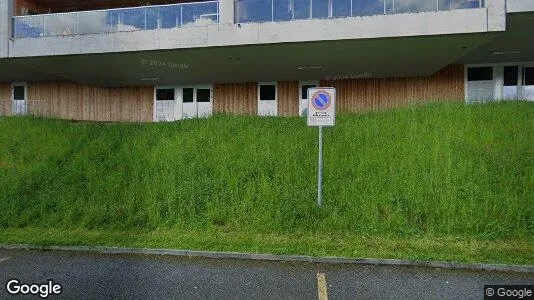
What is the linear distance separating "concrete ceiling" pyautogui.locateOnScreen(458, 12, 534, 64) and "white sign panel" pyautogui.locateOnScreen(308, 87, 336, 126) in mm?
8110

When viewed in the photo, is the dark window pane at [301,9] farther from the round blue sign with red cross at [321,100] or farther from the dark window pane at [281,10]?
the round blue sign with red cross at [321,100]

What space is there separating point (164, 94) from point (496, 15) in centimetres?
1478

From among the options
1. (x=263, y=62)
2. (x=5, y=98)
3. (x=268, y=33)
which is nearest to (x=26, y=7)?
(x=5, y=98)

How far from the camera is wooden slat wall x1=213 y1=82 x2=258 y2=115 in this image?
17375mm

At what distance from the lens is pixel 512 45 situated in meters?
13.2

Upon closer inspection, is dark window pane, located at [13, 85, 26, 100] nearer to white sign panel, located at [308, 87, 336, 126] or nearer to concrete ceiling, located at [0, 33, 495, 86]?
concrete ceiling, located at [0, 33, 495, 86]

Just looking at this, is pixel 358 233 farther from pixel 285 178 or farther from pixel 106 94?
pixel 106 94

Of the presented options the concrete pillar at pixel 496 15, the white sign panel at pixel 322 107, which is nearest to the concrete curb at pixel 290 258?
the white sign panel at pixel 322 107

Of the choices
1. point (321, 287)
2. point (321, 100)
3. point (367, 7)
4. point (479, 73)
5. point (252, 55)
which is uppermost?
point (367, 7)

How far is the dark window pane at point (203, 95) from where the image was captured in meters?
17.9

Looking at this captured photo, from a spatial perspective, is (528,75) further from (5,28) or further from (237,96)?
(5,28)

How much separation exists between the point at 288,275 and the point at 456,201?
4.00 metres

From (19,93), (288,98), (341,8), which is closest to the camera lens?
(341,8)

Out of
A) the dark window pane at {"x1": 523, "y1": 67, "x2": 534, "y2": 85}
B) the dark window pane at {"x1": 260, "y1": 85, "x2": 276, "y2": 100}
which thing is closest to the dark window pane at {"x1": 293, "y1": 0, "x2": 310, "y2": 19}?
the dark window pane at {"x1": 260, "y1": 85, "x2": 276, "y2": 100}
